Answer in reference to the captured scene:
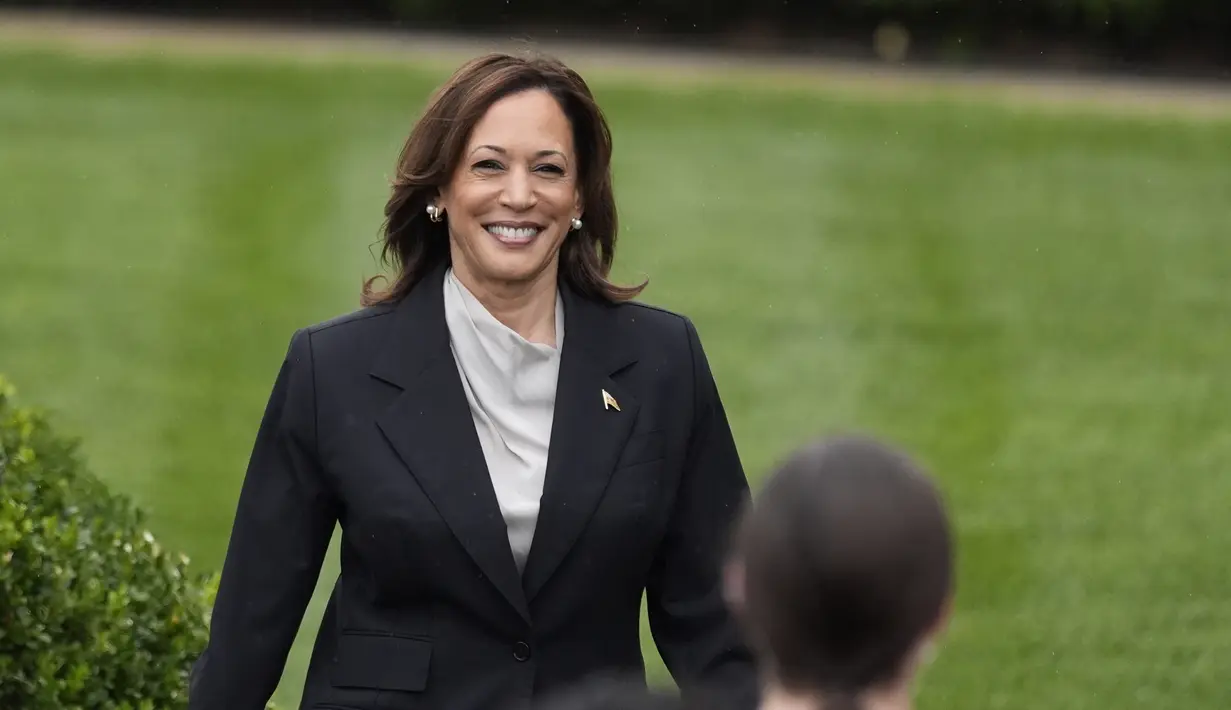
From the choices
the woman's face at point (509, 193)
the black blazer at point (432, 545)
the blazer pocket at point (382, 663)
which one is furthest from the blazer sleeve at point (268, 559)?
the woman's face at point (509, 193)

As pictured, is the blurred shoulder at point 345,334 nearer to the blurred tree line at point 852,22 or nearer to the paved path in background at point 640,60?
the paved path in background at point 640,60

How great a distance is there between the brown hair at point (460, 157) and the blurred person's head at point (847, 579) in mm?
1972

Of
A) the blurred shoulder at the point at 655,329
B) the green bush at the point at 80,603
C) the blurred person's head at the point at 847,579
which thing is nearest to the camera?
the blurred person's head at the point at 847,579

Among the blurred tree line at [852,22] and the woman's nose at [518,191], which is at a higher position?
the woman's nose at [518,191]

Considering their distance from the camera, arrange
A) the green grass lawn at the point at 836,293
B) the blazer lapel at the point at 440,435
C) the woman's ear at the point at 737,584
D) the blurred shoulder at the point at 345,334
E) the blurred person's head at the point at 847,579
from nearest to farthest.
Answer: the blurred person's head at the point at 847,579
the woman's ear at the point at 737,584
the blazer lapel at the point at 440,435
the blurred shoulder at the point at 345,334
the green grass lawn at the point at 836,293

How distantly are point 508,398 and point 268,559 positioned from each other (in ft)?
1.72

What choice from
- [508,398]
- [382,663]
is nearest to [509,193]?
[508,398]

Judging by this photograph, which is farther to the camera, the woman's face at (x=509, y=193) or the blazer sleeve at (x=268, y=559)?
the woman's face at (x=509, y=193)

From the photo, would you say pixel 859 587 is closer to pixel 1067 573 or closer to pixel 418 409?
pixel 418 409

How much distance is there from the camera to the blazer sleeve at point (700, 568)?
13.1 ft

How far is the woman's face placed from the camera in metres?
4.00

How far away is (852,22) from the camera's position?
71.7 ft

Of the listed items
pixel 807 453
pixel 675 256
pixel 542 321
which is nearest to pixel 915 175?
pixel 675 256

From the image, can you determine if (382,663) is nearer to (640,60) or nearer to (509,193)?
(509,193)
